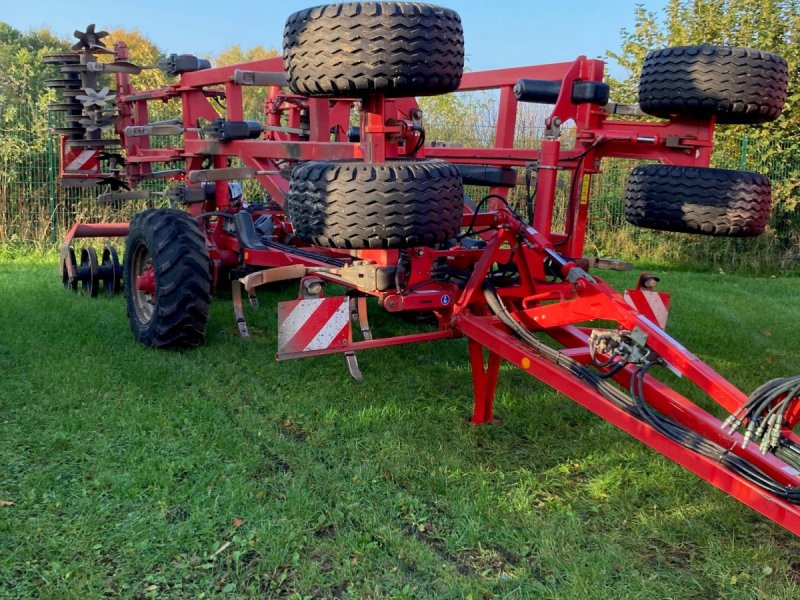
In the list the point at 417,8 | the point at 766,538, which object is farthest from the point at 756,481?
the point at 417,8

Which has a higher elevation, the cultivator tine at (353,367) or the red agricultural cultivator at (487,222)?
the red agricultural cultivator at (487,222)

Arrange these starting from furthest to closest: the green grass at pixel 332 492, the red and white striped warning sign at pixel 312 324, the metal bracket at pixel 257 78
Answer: the metal bracket at pixel 257 78 → the red and white striped warning sign at pixel 312 324 → the green grass at pixel 332 492

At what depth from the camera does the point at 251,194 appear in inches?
469

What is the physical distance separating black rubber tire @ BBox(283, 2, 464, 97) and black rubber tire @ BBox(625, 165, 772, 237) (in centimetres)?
142

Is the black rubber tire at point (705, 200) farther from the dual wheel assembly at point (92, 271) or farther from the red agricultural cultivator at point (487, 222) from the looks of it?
Result: the dual wheel assembly at point (92, 271)

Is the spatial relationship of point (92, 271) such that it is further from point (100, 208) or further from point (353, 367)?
point (100, 208)

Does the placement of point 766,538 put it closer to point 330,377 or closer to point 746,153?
point 330,377

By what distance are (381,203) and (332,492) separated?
1.28 metres

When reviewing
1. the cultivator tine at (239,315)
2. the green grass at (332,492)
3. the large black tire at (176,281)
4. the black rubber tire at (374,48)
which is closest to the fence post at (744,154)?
the green grass at (332,492)

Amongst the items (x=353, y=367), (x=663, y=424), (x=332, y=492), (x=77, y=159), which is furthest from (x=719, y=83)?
(x=77, y=159)

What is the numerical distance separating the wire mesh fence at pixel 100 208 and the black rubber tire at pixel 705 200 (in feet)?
24.9

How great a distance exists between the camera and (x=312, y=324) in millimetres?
4031

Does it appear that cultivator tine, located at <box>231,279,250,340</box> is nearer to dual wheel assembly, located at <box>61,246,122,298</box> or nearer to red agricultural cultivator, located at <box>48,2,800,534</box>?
red agricultural cultivator, located at <box>48,2,800,534</box>

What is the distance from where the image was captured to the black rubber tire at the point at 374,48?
10.8 ft
